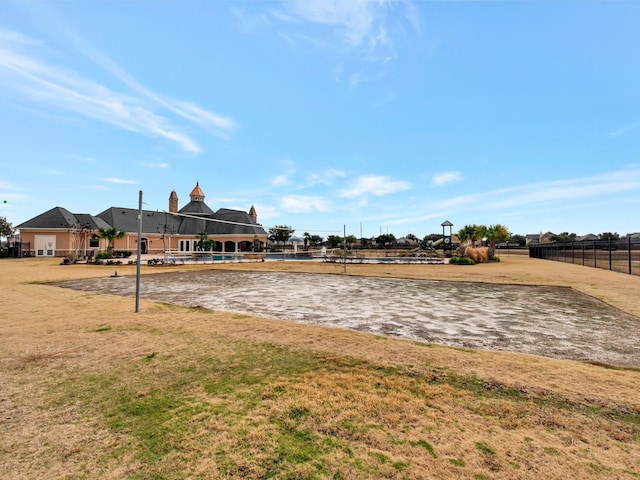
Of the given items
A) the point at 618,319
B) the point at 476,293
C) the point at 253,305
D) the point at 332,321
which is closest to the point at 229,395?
the point at 332,321

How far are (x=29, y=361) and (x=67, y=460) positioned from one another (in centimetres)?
308

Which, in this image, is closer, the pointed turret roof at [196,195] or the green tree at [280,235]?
the pointed turret roof at [196,195]

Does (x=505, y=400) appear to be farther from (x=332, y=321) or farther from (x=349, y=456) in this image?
(x=332, y=321)

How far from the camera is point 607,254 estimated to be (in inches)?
874

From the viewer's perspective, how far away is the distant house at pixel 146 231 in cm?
3944

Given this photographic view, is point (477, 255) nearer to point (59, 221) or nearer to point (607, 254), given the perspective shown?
point (607, 254)

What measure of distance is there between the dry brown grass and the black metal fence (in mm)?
19540

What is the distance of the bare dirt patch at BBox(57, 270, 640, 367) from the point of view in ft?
18.3

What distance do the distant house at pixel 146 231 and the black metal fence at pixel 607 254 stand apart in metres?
29.5

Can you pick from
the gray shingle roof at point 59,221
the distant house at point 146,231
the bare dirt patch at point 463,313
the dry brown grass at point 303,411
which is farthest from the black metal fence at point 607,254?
the gray shingle roof at point 59,221

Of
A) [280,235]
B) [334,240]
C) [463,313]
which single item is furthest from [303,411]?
[334,240]

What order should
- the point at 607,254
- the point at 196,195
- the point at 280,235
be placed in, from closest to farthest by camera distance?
the point at 607,254 < the point at 196,195 < the point at 280,235

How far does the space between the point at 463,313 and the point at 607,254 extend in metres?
21.8

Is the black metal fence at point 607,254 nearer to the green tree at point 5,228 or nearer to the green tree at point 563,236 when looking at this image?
the green tree at point 5,228
